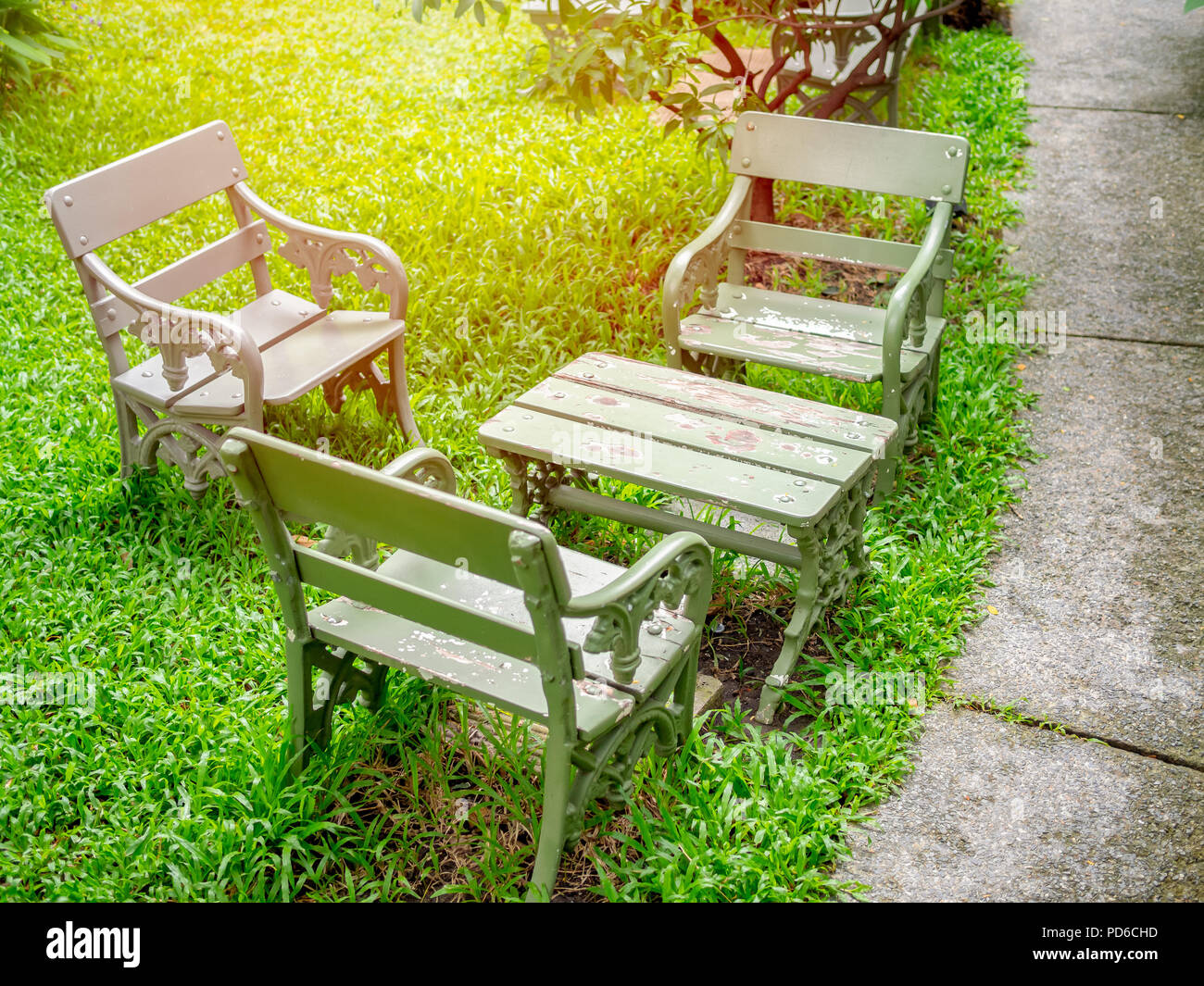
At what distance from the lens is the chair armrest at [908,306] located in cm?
361

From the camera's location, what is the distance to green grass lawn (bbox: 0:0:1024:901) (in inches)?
104

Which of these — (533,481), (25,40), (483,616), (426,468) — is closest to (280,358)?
(533,481)

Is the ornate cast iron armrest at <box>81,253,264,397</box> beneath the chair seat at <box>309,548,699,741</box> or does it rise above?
above

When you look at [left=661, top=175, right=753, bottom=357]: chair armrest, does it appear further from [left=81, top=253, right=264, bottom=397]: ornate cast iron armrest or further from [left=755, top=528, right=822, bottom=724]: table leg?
[left=81, top=253, right=264, bottom=397]: ornate cast iron armrest

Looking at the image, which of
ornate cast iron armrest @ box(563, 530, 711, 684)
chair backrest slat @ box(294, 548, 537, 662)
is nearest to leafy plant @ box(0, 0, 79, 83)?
chair backrest slat @ box(294, 548, 537, 662)

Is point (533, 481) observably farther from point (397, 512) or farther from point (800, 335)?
point (397, 512)

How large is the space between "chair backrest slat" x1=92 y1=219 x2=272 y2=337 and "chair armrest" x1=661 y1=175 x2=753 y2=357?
1570 mm

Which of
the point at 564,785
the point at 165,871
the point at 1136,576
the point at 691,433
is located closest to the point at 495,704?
the point at 564,785

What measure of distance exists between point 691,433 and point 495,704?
118 cm

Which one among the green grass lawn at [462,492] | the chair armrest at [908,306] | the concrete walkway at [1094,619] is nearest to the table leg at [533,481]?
the green grass lawn at [462,492]

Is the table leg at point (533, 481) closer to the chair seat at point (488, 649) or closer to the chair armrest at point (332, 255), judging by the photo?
the chair seat at point (488, 649)

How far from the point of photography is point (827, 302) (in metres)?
4.26

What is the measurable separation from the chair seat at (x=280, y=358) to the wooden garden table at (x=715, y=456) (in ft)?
2.43

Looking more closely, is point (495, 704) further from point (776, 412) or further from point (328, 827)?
point (776, 412)
